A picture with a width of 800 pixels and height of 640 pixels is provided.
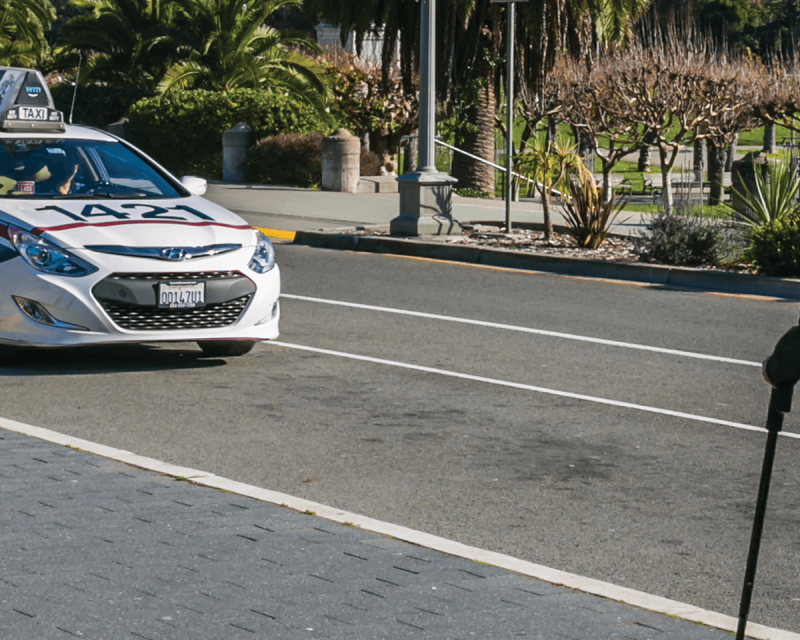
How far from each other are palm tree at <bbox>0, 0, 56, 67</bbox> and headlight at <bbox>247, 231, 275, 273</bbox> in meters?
34.3

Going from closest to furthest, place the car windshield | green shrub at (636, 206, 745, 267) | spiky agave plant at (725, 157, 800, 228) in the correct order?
the car windshield
green shrub at (636, 206, 745, 267)
spiky agave plant at (725, 157, 800, 228)

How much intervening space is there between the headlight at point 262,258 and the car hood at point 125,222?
0.09 meters

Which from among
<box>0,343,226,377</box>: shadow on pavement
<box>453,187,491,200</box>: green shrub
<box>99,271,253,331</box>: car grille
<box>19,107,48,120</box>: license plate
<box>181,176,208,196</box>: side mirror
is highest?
<box>19,107,48,120</box>: license plate

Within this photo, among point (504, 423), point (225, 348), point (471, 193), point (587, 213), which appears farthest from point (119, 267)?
point (471, 193)

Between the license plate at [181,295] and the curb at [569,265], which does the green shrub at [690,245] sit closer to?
the curb at [569,265]

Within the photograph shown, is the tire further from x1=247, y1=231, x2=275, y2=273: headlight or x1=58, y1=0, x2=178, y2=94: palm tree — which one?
x1=58, y1=0, x2=178, y2=94: palm tree

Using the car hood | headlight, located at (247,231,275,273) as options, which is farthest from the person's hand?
headlight, located at (247,231,275,273)

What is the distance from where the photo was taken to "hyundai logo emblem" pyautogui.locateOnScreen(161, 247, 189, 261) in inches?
347

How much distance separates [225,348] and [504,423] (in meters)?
2.64

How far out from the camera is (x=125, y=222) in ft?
29.7

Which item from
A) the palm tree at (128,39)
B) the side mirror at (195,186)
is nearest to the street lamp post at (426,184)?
the side mirror at (195,186)

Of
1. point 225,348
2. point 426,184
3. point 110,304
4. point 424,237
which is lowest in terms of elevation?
point 225,348

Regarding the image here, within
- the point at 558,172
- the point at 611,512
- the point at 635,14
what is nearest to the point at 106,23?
the point at 635,14

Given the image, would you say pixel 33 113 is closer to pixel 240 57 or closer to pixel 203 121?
pixel 203 121
